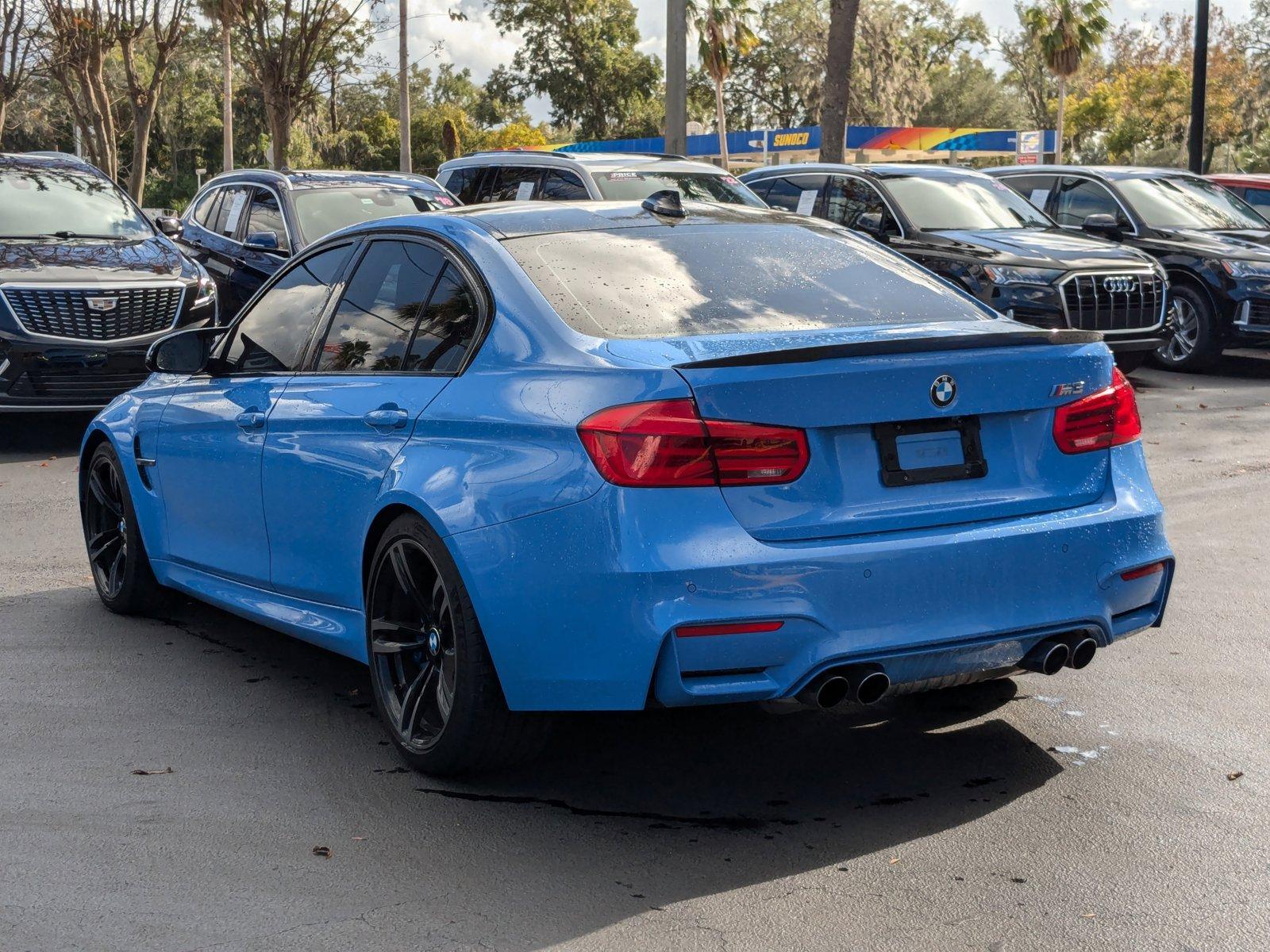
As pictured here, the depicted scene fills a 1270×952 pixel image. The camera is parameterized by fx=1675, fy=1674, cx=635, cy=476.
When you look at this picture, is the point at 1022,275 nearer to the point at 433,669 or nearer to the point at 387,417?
the point at 387,417

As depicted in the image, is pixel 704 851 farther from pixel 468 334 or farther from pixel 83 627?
pixel 83 627

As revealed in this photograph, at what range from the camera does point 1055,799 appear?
173 inches

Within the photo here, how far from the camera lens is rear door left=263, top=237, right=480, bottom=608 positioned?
15.6 feet

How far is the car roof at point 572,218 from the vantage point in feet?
16.6

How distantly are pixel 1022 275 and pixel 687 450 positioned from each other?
10097 millimetres

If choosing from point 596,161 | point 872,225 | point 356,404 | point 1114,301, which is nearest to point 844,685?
point 356,404

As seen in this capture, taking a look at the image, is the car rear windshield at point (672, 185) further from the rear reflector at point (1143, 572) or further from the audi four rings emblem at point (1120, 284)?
the rear reflector at point (1143, 572)

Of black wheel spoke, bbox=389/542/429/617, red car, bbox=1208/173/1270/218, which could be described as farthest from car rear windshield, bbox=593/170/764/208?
black wheel spoke, bbox=389/542/429/617

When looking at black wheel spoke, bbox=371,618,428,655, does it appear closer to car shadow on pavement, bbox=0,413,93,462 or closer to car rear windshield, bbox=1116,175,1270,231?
car shadow on pavement, bbox=0,413,93,462

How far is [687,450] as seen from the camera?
3943 millimetres

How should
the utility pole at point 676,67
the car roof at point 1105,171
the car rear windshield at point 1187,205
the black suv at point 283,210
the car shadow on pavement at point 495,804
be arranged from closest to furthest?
the car shadow on pavement at point 495,804 < the black suv at point 283,210 < the car rear windshield at point 1187,205 < the car roof at point 1105,171 < the utility pole at point 676,67

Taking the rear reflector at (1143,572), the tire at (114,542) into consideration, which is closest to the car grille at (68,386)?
the tire at (114,542)

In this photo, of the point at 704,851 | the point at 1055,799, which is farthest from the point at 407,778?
the point at 1055,799

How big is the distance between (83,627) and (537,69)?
7104 centimetres
